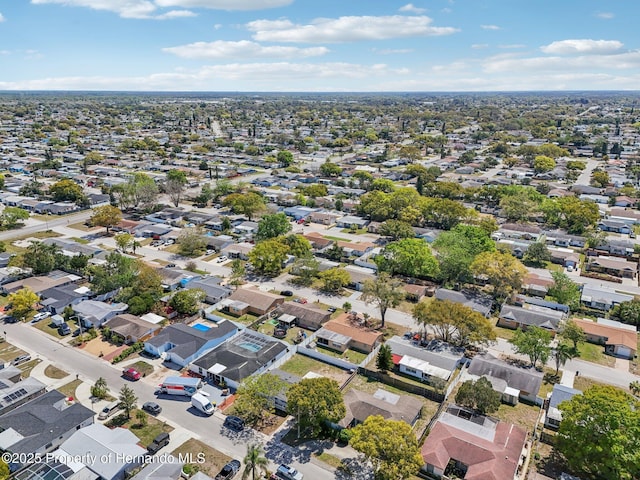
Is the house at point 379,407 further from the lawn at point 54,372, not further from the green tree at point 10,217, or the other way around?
the green tree at point 10,217

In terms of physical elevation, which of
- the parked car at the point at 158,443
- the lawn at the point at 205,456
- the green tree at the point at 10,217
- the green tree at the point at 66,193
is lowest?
the lawn at the point at 205,456

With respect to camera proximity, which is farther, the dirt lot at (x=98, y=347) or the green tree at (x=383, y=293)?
the green tree at (x=383, y=293)

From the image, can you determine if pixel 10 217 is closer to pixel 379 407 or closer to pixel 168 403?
pixel 168 403

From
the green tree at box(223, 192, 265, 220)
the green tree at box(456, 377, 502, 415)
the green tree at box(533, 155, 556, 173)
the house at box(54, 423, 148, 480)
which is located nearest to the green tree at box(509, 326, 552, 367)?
the green tree at box(456, 377, 502, 415)

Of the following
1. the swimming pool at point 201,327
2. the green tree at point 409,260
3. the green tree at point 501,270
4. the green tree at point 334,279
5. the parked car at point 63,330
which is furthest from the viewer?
the green tree at point 409,260

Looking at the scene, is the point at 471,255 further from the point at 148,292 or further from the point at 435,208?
the point at 148,292

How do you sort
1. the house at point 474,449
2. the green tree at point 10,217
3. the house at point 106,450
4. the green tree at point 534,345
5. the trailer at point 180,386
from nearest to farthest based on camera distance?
the house at point 106,450 < the house at point 474,449 < the trailer at point 180,386 < the green tree at point 534,345 < the green tree at point 10,217

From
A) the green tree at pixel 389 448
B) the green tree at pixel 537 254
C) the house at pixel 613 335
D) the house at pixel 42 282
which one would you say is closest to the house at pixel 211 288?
the house at pixel 42 282
